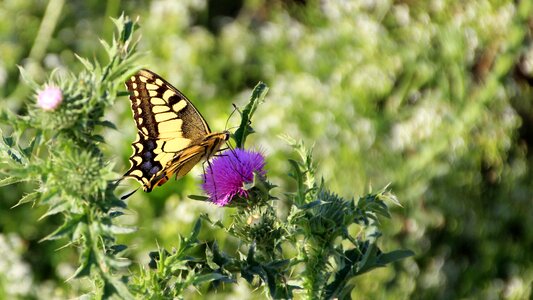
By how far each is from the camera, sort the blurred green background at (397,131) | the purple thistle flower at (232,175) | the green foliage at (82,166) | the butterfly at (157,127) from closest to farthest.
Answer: the green foliage at (82,166) < the purple thistle flower at (232,175) < the butterfly at (157,127) < the blurred green background at (397,131)

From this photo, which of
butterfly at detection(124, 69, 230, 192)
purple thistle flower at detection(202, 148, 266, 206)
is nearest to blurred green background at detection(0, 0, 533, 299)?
butterfly at detection(124, 69, 230, 192)

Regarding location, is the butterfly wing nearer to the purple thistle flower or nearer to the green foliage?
the purple thistle flower

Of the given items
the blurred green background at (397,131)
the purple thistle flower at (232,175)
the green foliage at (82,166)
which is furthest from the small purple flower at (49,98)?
the blurred green background at (397,131)

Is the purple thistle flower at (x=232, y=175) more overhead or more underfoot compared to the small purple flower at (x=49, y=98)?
more underfoot

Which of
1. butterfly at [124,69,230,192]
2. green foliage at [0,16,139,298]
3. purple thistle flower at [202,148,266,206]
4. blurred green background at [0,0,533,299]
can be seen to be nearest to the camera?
green foliage at [0,16,139,298]

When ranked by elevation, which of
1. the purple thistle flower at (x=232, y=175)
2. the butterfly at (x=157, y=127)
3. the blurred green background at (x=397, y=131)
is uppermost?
the butterfly at (x=157, y=127)

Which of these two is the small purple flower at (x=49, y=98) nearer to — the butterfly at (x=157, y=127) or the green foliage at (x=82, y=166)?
the green foliage at (x=82, y=166)
